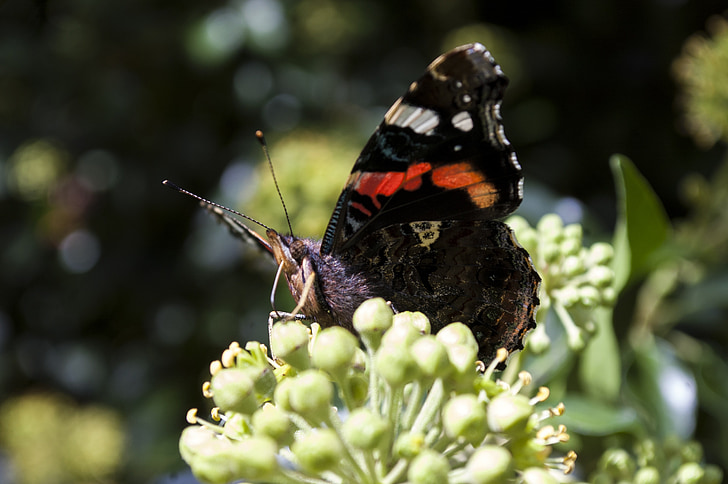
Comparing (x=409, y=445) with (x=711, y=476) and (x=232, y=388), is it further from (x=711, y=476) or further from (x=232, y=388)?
(x=711, y=476)

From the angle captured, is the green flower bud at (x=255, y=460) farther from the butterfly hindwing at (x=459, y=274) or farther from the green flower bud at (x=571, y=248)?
the green flower bud at (x=571, y=248)

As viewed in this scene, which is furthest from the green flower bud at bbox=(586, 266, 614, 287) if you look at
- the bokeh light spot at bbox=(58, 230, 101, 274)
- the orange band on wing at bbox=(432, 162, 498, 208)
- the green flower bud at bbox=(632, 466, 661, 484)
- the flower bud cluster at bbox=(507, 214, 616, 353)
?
the bokeh light spot at bbox=(58, 230, 101, 274)

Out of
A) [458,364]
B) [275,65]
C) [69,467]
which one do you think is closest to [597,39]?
[275,65]

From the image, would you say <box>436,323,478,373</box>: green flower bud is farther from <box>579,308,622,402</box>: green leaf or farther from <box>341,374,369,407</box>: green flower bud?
<box>579,308,622,402</box>: green leaf

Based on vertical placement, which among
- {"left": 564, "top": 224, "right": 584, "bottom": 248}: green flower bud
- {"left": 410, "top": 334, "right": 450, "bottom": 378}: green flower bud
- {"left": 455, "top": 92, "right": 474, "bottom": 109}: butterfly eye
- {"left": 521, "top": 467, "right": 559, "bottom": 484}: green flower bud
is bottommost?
{"left": 521, "top": 467, "right": 559, "bottom": 484}: green flower bud

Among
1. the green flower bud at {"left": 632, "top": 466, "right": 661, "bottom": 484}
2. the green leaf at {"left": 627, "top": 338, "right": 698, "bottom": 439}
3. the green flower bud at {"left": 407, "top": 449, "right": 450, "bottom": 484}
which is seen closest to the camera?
the green flower bud at {"left": 407, "top": 449, "right": 450, "bottom": 484}

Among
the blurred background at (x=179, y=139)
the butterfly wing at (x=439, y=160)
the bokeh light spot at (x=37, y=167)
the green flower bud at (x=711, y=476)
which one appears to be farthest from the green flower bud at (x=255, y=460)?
the bokeh light spot at (x=37, y=167)

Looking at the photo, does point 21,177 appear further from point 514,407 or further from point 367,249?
point 514,407
